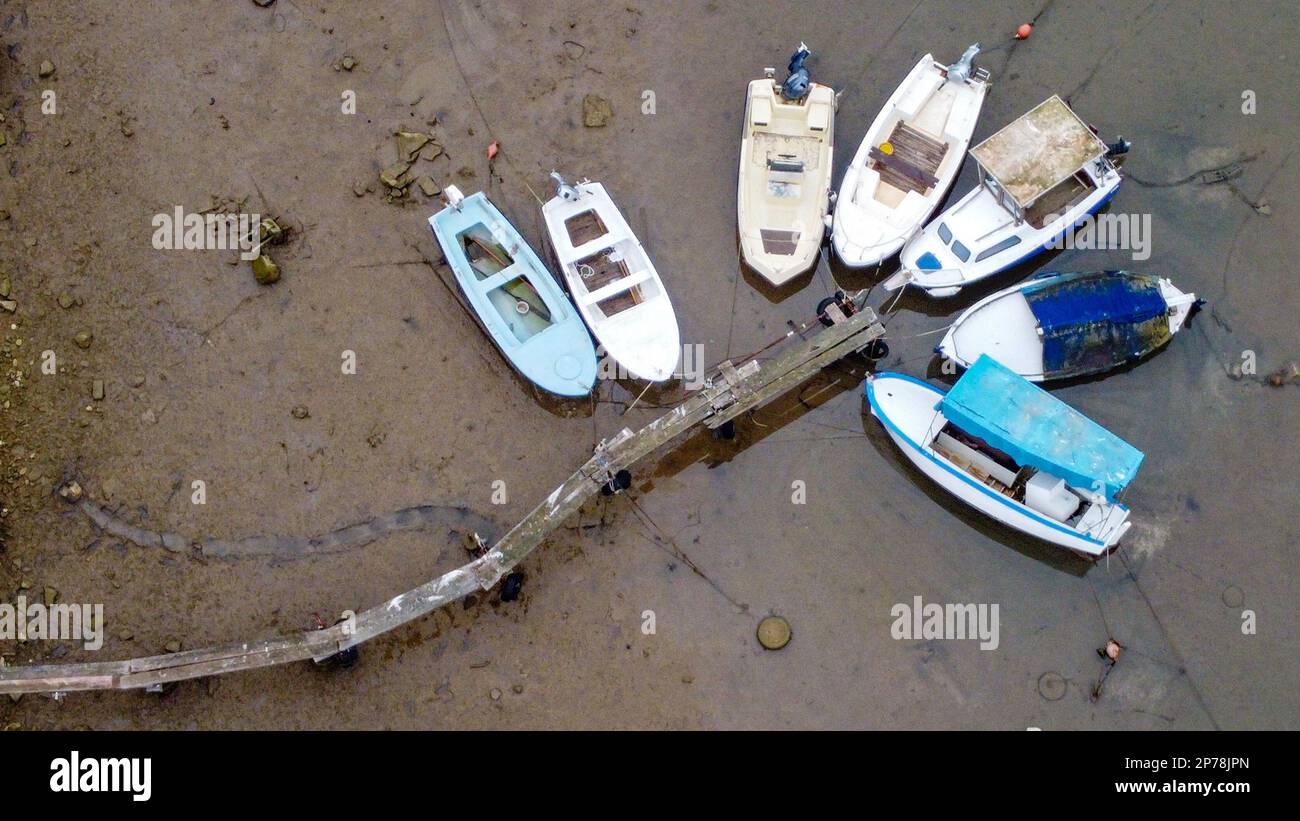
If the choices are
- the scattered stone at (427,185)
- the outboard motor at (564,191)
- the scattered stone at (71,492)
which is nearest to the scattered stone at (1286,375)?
the outboard motor at (564,191)

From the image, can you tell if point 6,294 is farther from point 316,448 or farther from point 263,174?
point 316,448

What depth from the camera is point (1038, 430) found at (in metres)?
16.5

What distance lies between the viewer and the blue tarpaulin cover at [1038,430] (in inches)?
643

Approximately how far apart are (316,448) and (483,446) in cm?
311

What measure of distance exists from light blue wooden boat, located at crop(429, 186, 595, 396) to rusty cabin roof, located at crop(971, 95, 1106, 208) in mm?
7940

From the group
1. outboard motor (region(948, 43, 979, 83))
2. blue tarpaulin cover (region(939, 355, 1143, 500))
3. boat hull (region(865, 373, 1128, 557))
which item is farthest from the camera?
outboard motor (region(948, 43, 979, 83))

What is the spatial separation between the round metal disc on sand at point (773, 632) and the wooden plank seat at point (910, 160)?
8335mm

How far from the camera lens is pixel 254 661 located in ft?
54.2

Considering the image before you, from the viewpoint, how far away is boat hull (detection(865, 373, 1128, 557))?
16.9m

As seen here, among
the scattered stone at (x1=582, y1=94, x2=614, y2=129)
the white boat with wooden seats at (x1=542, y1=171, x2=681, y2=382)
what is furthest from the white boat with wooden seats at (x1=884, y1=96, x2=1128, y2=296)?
the scattered stone at (x1=582, y1=94, x2=614, y2=129)

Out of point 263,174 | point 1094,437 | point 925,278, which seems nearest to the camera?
point 1094,437

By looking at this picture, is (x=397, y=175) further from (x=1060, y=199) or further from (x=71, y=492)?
(x=1060, y=199)

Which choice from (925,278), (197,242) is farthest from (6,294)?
(925,278)

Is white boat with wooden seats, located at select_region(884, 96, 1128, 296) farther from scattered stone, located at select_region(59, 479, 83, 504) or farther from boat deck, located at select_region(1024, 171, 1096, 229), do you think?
scattered stone, located at select_region(59, 479, 83, 504)
